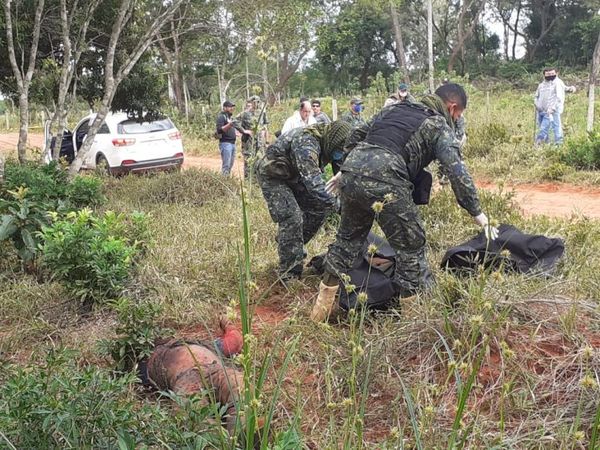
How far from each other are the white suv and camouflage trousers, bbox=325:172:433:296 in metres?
7.74

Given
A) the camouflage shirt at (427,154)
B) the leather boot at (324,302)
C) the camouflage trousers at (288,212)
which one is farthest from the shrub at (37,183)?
the camouflage shirt at (427,154)

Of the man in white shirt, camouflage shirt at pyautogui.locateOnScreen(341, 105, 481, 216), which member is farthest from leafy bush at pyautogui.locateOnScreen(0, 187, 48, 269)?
the man in white shirt

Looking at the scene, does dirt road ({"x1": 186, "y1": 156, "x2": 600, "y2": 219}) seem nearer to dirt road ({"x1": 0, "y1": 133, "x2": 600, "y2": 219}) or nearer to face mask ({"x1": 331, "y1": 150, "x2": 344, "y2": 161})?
dirt road ({"x1": 0, "y1": 133, "x2": 600, "y2": 219})

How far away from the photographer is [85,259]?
405 centimetres

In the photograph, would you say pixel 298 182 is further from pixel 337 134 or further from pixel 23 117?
pixel 23 117

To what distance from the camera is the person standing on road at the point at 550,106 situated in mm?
10078

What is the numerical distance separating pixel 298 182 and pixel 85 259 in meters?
1.56

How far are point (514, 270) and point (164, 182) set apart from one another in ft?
17.8

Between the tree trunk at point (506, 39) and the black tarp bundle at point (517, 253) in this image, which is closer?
the black tarp bundle at point (517, 253)

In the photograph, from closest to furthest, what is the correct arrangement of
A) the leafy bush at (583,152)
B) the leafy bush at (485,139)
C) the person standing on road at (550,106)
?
the leafy bush at (583,152)
the person standing on road at (550,106)
the leafy bush at (485,139)

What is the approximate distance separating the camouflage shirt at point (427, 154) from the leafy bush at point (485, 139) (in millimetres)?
7120

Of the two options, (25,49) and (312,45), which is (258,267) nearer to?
(25,49)

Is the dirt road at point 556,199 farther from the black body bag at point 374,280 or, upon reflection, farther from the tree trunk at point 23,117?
the black body bag at point 374,280

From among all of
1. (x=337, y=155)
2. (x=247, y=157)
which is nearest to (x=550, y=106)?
(x=247, y=157)
